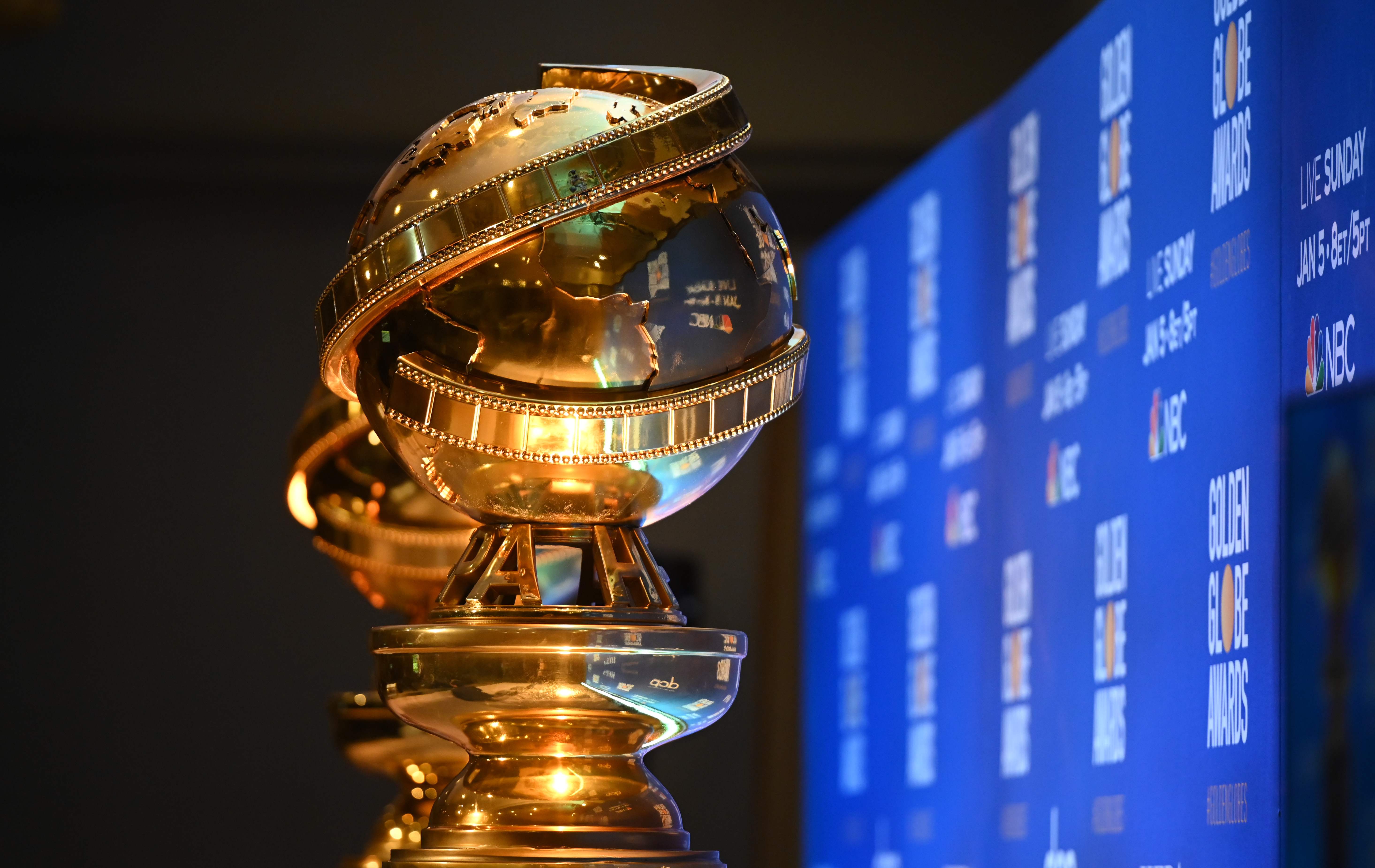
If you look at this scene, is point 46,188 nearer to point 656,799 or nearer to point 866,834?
point 866,834

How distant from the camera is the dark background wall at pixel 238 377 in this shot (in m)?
3.68

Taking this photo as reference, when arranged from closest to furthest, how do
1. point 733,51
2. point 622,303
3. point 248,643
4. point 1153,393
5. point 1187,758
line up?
point 622,303, point 1187,758, point 1153,393, point 733,51, point 248,643

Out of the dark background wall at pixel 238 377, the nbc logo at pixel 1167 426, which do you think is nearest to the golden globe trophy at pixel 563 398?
the nbc logo at pixel 1167 426

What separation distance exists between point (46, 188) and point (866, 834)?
253 cm

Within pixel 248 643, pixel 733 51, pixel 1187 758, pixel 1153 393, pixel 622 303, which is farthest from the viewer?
pixel 248 643

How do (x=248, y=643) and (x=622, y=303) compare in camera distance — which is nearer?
(x=622, y=303)

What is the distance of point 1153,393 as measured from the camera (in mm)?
1896

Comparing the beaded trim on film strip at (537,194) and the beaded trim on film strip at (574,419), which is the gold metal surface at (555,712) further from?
the beaded trim on film strip at (537,194)

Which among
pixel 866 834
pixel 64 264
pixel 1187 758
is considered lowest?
pixel 866 834

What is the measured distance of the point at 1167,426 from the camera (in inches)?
72.4

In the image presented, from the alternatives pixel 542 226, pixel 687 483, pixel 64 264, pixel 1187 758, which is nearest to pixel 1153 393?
pixel 1187 758

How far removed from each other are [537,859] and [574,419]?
0.87 ft

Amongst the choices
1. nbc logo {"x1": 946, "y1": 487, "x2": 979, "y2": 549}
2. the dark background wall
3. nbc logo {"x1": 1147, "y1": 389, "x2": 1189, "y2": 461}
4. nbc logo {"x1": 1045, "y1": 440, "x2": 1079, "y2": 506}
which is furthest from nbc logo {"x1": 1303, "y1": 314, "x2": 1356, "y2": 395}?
the dark background wall

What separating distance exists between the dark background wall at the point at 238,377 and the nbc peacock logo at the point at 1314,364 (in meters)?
2.25
